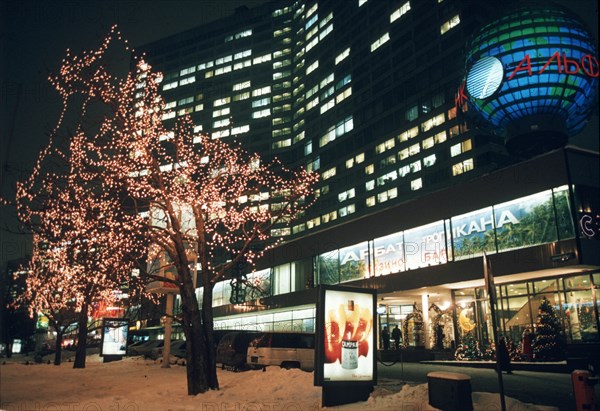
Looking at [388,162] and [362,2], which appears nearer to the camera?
[388,162]

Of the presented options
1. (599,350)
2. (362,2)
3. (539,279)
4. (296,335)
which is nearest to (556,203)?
(539,279)

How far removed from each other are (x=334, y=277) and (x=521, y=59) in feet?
67.0

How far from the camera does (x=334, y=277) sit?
37531mm

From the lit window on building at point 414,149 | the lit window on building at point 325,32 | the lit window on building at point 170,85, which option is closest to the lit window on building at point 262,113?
the lit window on building at point 325,32

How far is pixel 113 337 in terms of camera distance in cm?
3212

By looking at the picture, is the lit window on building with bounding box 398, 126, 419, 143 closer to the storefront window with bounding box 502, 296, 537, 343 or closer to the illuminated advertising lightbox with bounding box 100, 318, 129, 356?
the storefront window with bounding box 502, 296, 537, 343

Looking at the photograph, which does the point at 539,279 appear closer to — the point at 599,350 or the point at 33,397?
the point at 599,350

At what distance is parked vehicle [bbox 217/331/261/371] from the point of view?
71.3 ft

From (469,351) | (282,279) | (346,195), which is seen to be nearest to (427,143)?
(346,195)

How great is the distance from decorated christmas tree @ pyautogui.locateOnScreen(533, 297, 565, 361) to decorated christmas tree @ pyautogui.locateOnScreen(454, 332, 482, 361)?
3370mm

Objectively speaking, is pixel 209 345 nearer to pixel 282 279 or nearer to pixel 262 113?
pixel 282 279

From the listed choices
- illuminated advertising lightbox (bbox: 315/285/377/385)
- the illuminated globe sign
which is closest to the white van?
illuminated advertising lightbox (bbox: 315/285/377/385)

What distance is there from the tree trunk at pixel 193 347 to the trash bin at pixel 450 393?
7.15 m

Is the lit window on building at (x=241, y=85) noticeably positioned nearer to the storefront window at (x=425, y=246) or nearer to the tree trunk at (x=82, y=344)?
the storefront window at (x=425, y=246)
